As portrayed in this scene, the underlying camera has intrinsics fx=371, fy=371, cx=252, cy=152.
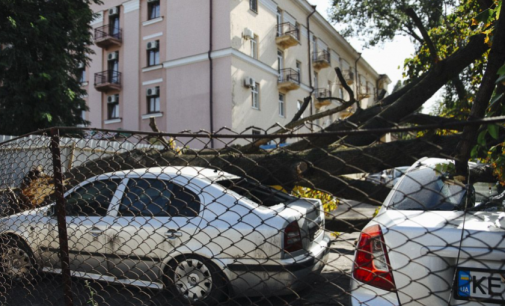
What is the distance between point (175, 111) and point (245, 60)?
4276 millimetres

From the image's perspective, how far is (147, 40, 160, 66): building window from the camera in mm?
19312

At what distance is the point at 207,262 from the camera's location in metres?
3.46

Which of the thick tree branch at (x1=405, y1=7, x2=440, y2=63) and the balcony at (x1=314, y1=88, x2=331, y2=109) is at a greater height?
the balcony at (x1=314, y1=88, x2=331, y2=109)

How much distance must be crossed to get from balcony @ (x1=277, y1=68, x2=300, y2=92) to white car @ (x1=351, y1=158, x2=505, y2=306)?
19.1m

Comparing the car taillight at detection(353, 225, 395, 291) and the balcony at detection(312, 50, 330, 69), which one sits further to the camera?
the balcony at detection(312, 50, 330, 69)

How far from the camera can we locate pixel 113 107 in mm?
21109

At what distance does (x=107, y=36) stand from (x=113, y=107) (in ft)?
12.7

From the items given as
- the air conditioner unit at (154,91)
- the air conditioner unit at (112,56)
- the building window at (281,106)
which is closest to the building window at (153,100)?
the air conditioner unit at (154,91)

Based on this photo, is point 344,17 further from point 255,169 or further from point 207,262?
point 207,262

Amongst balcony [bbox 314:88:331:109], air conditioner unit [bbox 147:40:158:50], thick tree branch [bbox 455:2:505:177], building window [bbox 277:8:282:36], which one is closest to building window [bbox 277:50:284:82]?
building window [bbox 277:8:282:36]

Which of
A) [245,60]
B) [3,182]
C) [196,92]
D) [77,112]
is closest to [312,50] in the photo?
[245,60]

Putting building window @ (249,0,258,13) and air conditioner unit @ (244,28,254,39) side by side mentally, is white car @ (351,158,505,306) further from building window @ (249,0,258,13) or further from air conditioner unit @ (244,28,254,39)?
building window @ (249,0,258,13)

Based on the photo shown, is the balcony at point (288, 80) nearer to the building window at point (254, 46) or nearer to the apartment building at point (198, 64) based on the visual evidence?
the apartment building at point (198, 64)

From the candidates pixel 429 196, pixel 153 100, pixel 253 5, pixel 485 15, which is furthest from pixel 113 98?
pixel 485 15
